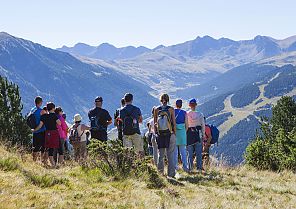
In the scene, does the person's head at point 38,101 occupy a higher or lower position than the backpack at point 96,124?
higher

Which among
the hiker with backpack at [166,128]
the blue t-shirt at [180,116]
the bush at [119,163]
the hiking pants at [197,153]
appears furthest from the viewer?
the hiking pants at [197,153]

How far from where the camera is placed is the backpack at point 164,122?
1010cm

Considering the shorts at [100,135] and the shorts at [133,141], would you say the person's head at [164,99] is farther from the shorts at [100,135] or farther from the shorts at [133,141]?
the shorts at [100,135]

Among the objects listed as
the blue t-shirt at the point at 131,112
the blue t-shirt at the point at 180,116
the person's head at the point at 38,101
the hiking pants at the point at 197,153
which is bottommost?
the hiking pants at the point at 197,153

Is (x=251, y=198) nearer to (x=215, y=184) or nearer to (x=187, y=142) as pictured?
(x=215, y=184)

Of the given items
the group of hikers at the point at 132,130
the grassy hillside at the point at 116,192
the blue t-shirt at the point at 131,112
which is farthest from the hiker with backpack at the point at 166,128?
the blue t-shirt at the point at 131,112

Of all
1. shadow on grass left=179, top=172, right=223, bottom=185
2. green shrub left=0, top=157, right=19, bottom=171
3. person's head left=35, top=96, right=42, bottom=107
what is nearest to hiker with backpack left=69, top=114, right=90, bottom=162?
person's head left=35, top=96, right=42, bottom=107

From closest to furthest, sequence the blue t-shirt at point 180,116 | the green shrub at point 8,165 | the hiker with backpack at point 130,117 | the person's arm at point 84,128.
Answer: the green shrub at point 8,165, the hiker with backpack at point 130,117, the blue t-shirt at point 180,116, the person's arm at point 84,128

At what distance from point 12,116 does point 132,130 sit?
9.24 metres

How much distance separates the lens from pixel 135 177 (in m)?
8.70

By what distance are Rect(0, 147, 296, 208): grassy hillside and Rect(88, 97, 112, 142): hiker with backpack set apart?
10.2 feet

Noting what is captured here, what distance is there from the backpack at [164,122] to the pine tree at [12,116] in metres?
8.40

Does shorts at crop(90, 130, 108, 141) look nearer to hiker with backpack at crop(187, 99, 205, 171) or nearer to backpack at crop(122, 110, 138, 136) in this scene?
backpack at crop(122, 110, 138, 136)

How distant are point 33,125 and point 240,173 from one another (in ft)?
21.3
